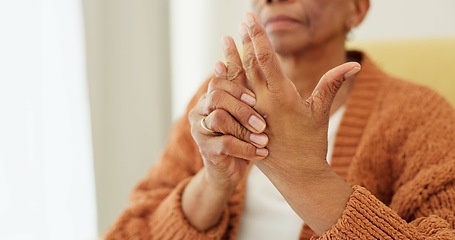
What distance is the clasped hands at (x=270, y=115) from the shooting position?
2.23ft

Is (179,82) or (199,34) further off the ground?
(199,34)

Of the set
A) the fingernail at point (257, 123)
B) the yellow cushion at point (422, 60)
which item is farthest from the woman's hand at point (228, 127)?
the yellow cushion at point (422, 60)

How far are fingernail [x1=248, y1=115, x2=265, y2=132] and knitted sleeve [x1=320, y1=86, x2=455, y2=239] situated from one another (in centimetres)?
15

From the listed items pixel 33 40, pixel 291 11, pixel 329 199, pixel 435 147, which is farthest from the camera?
pixel 33 40

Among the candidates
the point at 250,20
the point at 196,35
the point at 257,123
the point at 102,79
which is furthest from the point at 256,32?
the point at 196,35

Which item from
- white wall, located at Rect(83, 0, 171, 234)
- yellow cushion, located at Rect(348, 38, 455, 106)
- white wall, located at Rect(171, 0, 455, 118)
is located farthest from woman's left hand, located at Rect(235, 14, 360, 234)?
white wall, located at Rect(171, 0, 455, 118)

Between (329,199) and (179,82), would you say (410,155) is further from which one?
(179,82)

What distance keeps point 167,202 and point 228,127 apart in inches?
11.1

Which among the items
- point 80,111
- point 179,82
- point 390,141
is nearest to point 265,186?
point 390,141

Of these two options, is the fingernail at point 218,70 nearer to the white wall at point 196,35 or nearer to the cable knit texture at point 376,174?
the cable knit texture at point 376,174

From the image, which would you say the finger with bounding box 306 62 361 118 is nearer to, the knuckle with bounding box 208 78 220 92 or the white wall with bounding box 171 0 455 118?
the knuckle with bounding box 208 78 220 92

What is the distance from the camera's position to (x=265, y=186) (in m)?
0.98

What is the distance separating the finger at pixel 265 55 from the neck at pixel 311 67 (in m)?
0.32

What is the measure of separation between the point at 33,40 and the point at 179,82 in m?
0.58
